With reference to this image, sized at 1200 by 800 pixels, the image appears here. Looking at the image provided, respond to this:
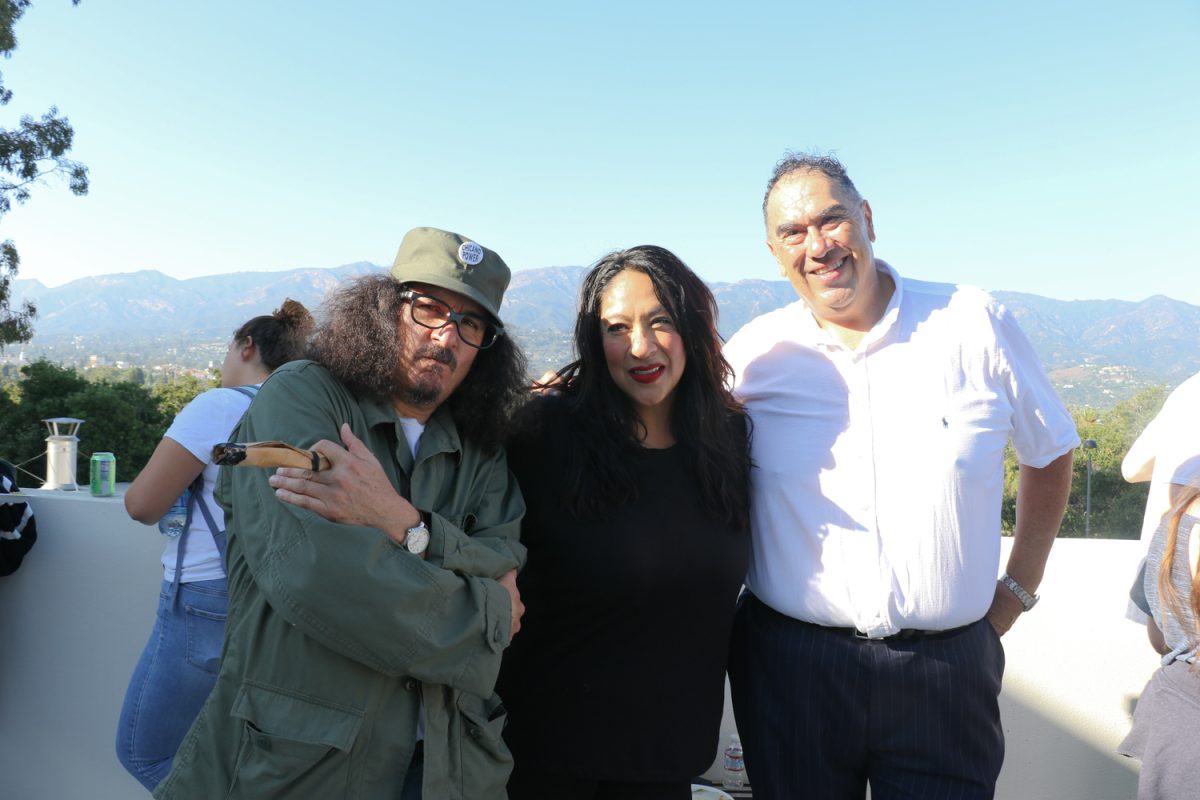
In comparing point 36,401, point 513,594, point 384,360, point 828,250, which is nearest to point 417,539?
point 513,594

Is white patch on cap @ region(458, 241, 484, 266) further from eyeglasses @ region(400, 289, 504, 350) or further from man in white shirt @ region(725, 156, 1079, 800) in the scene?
man in white shirt @ region(725, 156, 1079, 800)

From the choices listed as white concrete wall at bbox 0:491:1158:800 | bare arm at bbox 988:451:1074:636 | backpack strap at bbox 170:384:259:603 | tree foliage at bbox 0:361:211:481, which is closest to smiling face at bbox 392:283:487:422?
backpack strap at bbox 170:384:259:603

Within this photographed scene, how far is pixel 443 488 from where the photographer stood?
5.72 ft

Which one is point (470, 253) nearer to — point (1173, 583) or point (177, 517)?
point (177, 517)

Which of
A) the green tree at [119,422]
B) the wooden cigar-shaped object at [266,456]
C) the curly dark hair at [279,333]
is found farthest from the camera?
the green tree at [119,422]

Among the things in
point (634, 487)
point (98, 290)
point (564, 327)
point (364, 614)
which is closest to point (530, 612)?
point (634, 487)

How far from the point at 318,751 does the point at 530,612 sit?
2.12 feet

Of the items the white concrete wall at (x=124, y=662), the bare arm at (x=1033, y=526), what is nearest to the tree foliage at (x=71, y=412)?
the white concrete wall at (x=124, y=662)

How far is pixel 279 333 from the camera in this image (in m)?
2.89

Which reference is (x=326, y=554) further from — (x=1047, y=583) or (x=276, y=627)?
(x=1047, y=583)

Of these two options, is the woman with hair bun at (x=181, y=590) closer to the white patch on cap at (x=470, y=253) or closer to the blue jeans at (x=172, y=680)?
the blue jeans at (x=172, y=680)

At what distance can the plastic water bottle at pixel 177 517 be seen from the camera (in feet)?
8.34

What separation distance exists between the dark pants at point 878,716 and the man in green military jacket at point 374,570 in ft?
2.22

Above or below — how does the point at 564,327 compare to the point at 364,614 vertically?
above
